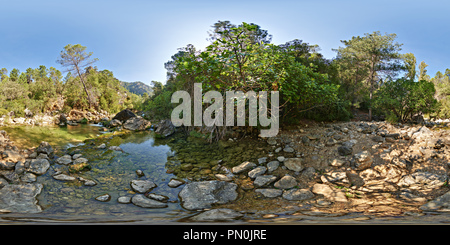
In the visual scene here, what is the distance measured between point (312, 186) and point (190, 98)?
7374 millimetres

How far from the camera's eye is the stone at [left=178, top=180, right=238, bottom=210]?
11.5 feet

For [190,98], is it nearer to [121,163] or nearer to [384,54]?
[121,163]

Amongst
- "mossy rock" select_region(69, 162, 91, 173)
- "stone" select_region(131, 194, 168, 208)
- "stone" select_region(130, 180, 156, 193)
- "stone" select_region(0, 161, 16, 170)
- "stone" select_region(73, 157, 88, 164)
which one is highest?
"stone" select_region(0, 161, 16, 170)

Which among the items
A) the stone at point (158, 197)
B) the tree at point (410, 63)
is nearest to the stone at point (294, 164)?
the stone at point (158, 197)

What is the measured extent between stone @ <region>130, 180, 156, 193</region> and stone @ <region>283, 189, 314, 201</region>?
2871 mm

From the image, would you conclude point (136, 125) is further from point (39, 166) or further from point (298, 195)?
point (298, 195)

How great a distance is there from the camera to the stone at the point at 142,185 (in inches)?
165

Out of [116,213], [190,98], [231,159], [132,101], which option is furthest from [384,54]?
[132,101]

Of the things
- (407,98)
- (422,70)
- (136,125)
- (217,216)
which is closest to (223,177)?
(217,216)

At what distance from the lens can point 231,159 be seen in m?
5.90

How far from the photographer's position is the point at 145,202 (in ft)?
11.7

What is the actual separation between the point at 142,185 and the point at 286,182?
3.17 m

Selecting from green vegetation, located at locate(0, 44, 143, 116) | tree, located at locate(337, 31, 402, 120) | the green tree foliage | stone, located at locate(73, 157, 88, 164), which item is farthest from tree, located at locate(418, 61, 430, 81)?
green vegetation, located at locate(0, 44, 143, 116)

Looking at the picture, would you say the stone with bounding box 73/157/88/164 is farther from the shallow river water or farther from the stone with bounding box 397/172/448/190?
the stone with bounding box 397/172/448/190
